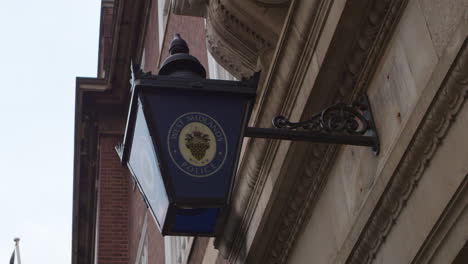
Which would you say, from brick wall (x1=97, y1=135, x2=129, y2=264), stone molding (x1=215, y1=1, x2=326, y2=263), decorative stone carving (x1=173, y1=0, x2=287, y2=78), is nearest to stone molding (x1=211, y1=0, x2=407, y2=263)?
stone molding (x1=215, y1=1, x2=326, y2=263)

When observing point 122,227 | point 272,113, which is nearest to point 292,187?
point 272,113

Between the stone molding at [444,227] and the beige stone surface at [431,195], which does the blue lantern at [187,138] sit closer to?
the beige stone surface at [431,195]

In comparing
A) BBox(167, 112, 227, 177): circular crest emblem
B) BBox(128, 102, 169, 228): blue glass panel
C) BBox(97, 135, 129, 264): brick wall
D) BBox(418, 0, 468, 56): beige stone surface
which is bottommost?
BBox(97, 135, 129, 264): brick wall

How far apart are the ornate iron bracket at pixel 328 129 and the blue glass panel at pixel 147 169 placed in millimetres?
525

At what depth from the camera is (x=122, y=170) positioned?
19953 mm

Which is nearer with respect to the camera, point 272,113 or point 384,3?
point 384,3

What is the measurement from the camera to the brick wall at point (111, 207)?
61.4ft

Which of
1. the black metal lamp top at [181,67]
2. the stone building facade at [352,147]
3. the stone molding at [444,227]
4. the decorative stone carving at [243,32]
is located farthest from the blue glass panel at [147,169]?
the decorative stone carving at [243,32]

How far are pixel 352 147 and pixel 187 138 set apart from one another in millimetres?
1032

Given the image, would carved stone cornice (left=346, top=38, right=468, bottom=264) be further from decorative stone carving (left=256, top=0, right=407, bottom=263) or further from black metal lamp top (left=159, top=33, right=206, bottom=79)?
black metal lamp top (left=159, top=33, right=206, bottom=79)

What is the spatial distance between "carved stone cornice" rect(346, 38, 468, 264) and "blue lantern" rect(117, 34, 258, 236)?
2.53ft

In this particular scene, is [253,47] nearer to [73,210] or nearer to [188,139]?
[188,139]

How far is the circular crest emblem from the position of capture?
4348 millimetres

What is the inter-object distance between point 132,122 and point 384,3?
4.98 ft
